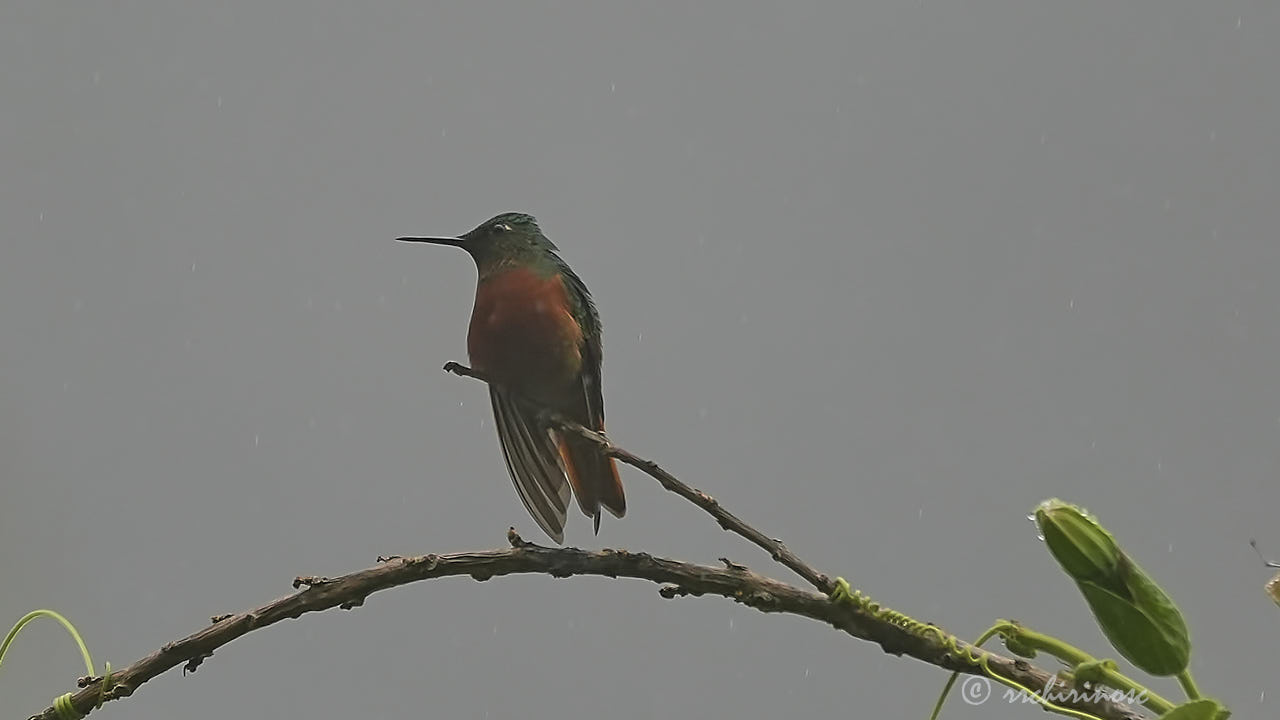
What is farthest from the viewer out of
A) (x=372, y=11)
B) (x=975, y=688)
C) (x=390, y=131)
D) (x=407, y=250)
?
(x=372, y=11)

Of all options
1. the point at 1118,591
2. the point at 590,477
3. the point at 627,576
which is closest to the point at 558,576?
the point at 627,576

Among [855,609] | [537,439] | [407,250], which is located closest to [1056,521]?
[855,609]

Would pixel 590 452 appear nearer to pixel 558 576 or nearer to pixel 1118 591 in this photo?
pixel 558 576

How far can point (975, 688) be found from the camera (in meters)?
0.64

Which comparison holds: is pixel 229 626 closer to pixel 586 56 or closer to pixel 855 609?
pixel 855 609

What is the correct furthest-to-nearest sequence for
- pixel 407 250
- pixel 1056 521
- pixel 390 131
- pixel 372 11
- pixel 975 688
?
1. pixel 372 11
2. pixel 390 131
3. pixel 407 250
4. pixel 975 688
5. pixel 1056 521

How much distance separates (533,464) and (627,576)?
0.19m

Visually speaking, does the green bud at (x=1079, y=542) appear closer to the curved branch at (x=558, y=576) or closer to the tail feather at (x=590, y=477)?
the curved branch at (x=558, y=576)

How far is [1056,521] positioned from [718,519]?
15 centimetres

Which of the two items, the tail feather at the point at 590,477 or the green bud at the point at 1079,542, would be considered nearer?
the green bud at the point at 1079,542

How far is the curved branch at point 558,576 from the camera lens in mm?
522

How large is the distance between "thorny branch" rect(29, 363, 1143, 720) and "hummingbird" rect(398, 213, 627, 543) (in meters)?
0.11
